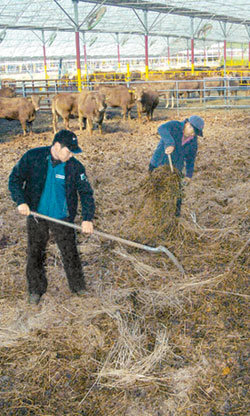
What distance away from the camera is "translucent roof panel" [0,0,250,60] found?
23.8 m

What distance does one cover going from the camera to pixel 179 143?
16.0 feet

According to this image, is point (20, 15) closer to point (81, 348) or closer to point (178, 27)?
point (178, 27)

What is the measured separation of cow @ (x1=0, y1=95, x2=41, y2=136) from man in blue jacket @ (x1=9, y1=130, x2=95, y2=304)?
9444 millimetres

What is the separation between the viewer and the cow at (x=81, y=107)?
12180 millimetres

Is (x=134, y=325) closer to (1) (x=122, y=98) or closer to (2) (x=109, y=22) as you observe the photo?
(1) (x=122, y=98)

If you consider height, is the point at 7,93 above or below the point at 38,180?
above

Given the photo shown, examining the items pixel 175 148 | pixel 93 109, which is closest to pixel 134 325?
pixel 175 148

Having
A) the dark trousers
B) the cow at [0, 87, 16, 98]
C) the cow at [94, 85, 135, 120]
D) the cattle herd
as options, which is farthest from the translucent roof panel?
the dark trousers

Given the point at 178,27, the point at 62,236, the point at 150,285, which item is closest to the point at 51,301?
the point at 62,236

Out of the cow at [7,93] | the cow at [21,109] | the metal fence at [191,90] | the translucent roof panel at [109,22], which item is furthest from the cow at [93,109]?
the translucent roof panel at [109,22]

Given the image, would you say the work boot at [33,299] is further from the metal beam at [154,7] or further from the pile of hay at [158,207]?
the metal beam at [154,7]

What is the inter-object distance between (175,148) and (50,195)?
189cm

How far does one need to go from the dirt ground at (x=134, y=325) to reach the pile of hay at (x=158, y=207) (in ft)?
0.38

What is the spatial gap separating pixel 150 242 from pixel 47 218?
159 cm
